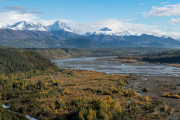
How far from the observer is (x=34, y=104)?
51.8 m

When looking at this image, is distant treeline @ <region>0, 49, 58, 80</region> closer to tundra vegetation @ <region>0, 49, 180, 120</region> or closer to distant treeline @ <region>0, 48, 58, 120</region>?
distant treeline @ <region>0, 48, 58, 120</region>

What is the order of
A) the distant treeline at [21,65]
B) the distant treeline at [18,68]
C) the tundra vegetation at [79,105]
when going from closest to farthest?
the tundra vegetation at [79,105] → the distant treeline at [18,68] → the distant treeline at [21,65]

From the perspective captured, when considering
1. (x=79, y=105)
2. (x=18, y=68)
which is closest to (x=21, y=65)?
(x=18, y=68)

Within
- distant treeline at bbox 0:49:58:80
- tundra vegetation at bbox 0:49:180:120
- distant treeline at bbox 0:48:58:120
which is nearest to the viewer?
tundra vegetation at bbox 0:49:180:120

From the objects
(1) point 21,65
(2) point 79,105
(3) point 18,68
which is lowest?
(2) point 79,105

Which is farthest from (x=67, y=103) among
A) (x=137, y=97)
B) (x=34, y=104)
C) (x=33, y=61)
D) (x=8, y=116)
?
(x=33, y=61)

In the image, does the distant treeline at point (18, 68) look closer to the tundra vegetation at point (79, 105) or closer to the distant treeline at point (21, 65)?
the distant treeline at point (21, 65)

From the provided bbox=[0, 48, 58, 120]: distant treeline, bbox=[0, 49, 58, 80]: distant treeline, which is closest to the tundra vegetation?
bbox=[0, 48, 58, 120]: distant treeline

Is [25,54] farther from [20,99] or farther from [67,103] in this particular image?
[67,103]

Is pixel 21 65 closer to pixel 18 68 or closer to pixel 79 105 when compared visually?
pixel 18 68

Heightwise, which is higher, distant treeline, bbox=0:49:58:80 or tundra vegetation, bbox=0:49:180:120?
distant treeline, bbox=0:49:58:80

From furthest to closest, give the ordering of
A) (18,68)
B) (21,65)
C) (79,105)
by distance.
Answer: (21,65)
(18,68)
(79,105)

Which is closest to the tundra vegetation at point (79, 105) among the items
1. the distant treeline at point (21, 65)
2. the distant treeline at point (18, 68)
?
the distant treeline at point (18, 68)

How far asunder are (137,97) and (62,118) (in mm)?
26733
